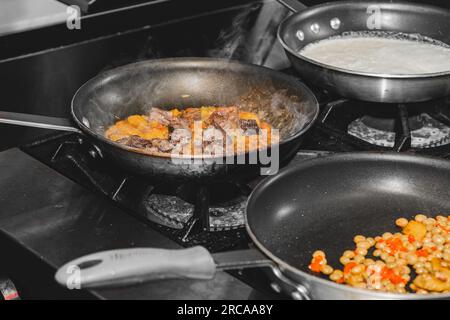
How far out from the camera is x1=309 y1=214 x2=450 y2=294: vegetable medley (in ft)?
3.68

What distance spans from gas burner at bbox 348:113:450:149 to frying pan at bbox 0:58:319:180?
0.85ft

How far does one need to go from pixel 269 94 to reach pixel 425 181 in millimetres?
390

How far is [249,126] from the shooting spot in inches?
57.7

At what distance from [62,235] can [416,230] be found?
0.61 metres

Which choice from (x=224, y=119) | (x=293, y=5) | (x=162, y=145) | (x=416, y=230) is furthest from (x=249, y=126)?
(x=293, y=5)

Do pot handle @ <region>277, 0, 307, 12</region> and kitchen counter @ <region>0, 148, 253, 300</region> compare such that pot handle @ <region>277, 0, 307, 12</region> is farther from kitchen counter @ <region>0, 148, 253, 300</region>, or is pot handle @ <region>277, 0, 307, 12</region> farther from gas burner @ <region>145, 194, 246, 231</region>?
kitchen counter @ <region>0, 148, 253, 300</region>

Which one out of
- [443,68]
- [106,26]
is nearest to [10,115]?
[106,26]

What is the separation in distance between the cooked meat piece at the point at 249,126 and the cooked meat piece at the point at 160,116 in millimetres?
160

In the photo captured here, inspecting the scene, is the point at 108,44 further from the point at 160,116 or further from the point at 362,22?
the point at 362,22

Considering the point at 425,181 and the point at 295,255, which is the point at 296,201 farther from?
the point at 425,181

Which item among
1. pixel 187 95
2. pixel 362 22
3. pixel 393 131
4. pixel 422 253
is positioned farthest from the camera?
pixel 362 22

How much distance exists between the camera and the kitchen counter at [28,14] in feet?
5.44

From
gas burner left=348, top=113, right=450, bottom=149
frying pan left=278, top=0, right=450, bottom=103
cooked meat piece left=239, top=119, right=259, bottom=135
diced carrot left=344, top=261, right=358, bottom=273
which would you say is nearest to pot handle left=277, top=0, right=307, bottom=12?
frying pan left=278, top=0, right=450, bottom=103

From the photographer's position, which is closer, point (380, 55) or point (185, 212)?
point (185, 212)
